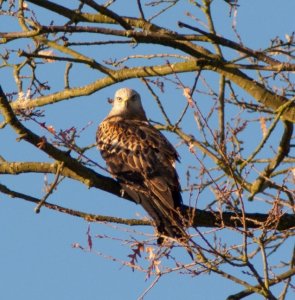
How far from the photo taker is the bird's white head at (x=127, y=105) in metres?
9.46

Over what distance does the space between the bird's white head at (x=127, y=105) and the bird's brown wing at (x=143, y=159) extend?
3.08ft

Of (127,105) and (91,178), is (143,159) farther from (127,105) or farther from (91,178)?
(127,105)

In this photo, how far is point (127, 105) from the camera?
9617 mm

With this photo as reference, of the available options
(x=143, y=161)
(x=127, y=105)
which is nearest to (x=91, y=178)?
(x=143, y=161)

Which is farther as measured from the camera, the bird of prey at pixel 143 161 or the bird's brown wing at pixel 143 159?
the bird's brown wing at pixel 143 159

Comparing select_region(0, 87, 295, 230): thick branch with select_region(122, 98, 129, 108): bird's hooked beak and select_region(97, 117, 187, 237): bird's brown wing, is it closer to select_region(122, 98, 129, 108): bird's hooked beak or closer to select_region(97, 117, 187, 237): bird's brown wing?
select_region(97, 117, 187, 237): bird's brown wing

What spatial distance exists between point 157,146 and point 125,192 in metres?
1.04

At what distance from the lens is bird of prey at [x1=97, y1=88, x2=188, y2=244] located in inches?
269

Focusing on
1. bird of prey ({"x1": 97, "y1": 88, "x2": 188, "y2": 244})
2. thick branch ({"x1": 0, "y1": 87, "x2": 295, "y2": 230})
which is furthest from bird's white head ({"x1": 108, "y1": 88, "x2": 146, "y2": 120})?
thick branch ({"x1": 0, "y1": 87, "x2": 295, "y2": 230})

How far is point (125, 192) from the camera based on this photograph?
6.84 m

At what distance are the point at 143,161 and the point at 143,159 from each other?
3 centimetres

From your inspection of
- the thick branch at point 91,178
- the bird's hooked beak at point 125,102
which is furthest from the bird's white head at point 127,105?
the thick branch at point 91,178

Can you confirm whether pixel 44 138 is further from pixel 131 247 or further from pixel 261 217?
pixel 261 217

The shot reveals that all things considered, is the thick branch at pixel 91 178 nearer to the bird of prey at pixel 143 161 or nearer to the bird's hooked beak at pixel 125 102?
the bird of prey at pixel 143 161
